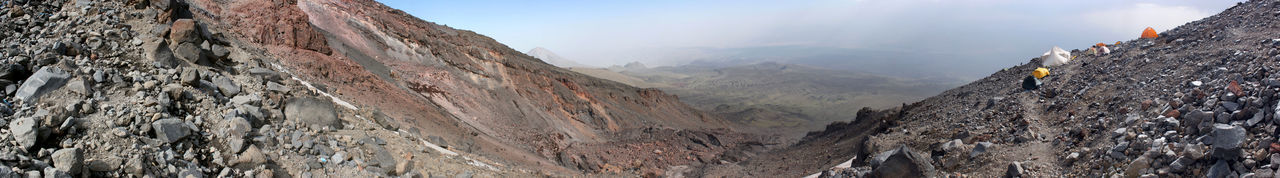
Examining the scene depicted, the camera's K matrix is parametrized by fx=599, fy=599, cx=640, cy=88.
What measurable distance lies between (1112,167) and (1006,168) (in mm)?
1766

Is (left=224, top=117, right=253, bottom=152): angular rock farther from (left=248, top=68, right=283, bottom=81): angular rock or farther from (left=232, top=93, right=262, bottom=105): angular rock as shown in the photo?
(left=248, top=68, right=283, bottom=81): angular rock

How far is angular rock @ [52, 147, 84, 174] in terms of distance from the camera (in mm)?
4750

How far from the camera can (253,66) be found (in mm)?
10883

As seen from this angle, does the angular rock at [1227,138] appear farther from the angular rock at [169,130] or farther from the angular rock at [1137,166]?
the angular rock at [169,130]

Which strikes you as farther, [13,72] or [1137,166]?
[1137,166]

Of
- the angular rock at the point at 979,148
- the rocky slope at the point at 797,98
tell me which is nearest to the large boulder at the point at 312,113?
the angular rock at the point at 979,148

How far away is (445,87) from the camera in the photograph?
19953mm

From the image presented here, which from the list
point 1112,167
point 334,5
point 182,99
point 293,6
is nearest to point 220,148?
point 182,99

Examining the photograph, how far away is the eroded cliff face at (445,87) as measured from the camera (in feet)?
46.5

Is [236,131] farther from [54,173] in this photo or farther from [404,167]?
[54,173]

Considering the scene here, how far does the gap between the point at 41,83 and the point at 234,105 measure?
1.94 metres

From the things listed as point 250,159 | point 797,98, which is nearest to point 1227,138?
point 250,159

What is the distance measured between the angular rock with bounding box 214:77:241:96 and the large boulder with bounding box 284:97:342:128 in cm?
65

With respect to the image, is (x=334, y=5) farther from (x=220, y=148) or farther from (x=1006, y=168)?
(x=1006, y=168)
